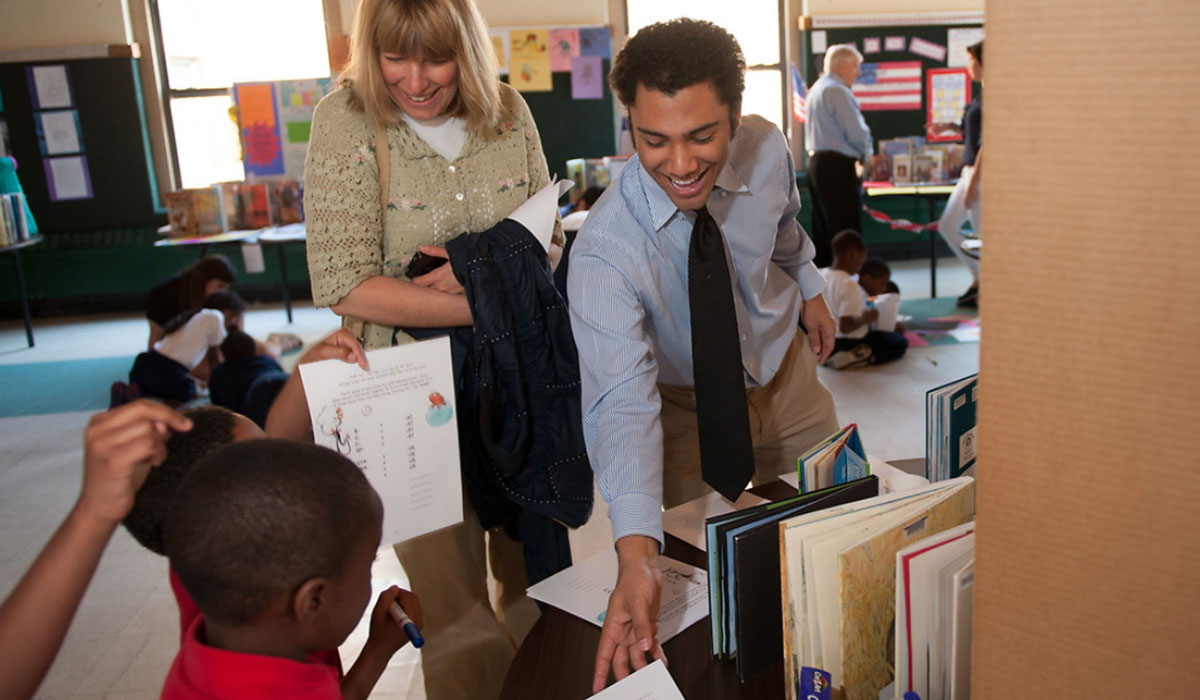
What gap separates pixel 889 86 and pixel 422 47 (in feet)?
23.3

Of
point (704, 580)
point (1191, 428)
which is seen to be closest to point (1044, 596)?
point (1191, 428)

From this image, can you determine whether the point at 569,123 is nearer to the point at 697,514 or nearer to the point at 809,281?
the point at 809,281

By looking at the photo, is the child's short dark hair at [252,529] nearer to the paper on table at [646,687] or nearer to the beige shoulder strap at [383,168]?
the paper on table at [646,687]

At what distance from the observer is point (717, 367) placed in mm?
1577

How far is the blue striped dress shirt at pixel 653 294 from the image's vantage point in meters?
1.42

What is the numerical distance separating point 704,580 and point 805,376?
64 cm

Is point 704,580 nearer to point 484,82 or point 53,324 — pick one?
point 484,82

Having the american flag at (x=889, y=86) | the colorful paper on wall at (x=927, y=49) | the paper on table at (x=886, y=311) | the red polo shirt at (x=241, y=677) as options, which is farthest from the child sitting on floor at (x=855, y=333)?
the red polo shirt at (x=241, y=677)

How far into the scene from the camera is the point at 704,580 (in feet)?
4.58

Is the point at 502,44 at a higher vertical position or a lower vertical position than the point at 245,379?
higher

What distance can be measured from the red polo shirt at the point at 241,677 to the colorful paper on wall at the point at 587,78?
7147 mm

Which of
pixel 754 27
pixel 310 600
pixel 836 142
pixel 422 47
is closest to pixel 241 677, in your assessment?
pixel 310 600

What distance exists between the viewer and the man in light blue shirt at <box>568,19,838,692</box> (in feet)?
4.48

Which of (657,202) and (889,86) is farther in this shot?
(889,86)
